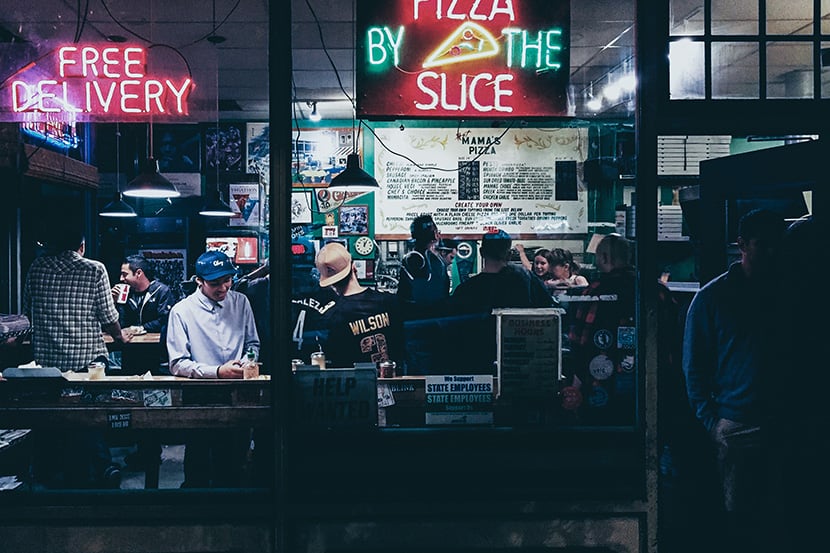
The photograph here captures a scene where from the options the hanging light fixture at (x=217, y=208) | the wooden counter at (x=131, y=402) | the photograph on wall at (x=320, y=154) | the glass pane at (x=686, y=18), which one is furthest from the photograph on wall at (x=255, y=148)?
the glass pane at (x=686, y=18)

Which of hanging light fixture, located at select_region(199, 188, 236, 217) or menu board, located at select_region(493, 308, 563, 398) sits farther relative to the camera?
hanging light fixture, located at select_region(199, 188, 236, 217)

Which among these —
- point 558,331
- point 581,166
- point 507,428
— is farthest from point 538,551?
point 581,166

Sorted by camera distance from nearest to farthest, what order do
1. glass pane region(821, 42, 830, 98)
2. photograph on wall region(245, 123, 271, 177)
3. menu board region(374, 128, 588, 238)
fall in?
1. glass pane region(821, 42, 830, 98)
2. menu board region(374, 128, 588, 238)
3. photograph on wall region(245, 123, 271, 177)

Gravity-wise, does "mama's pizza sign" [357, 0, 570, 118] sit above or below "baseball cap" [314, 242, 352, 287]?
above

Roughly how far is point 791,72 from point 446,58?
6.74 feet

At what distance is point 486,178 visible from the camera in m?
10.6

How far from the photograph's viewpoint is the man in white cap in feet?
17.1

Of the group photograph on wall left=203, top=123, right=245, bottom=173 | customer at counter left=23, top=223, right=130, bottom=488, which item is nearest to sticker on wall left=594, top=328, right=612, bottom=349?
customer at counter left=23, top=223, right=130, bottom=488

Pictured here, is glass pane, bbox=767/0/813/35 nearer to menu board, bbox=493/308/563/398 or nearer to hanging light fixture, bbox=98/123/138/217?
menu board, bbox=493/308/563/398

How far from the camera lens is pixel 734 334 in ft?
13.0

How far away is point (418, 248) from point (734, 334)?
11.0 feet

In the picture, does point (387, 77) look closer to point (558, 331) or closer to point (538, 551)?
point (558, 331)

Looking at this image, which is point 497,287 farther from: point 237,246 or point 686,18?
point 237,246

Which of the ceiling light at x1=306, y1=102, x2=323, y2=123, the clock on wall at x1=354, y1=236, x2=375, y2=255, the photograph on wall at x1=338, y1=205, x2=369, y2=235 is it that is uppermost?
the ceiling light at x1=306, y1=102, x2=323, y2=123
